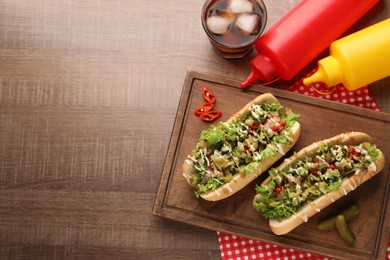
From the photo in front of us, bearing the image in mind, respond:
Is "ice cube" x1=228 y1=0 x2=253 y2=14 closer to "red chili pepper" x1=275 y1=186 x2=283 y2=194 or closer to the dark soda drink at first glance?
the dark soda drink

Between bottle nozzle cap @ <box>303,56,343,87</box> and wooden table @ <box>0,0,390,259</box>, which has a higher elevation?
bottle nozzle cap @ <box>303,56,343,87</box>

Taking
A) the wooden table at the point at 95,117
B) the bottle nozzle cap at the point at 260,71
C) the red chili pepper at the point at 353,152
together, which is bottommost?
the wooden table at the point at 95,117

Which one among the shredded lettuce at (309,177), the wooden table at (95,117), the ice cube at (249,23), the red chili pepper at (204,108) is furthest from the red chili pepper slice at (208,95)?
the shredded lettuce at (309,177)

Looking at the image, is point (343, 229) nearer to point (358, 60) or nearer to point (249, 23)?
point (358, 60)

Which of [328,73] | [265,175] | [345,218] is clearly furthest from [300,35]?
[345,218]

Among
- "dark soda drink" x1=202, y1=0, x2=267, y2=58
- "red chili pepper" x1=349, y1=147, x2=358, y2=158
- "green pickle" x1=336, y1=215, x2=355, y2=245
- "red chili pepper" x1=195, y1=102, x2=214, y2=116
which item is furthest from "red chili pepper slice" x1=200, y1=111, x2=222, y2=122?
"green pickle" x1=336, y1=215, x2=355, y2=245

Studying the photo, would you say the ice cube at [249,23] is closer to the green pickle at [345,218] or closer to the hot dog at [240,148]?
the hot dog at [240,148]

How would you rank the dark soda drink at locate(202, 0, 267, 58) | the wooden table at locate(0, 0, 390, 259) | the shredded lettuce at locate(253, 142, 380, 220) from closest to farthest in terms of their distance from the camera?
the shredded lettuce at locate(253, 142, 380, 220), the dark soda drink at locate(202, 0, 267, 58), the wooden table at locate(0, 0, 390, 259)

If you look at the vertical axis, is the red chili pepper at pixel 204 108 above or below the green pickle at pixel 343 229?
above
